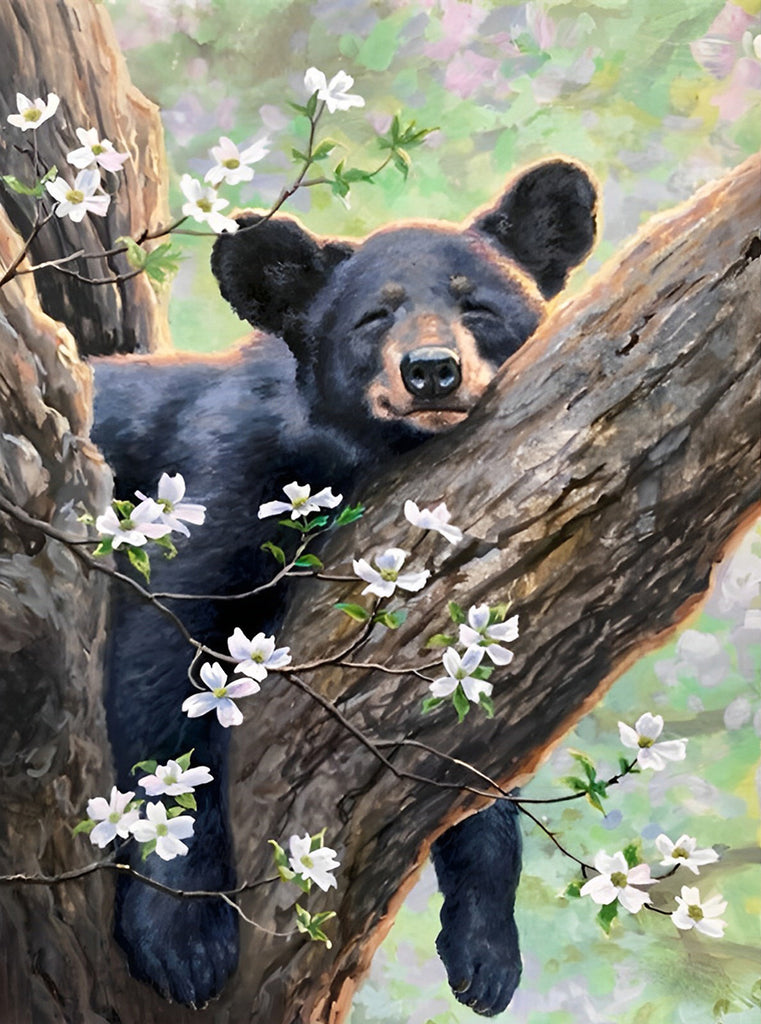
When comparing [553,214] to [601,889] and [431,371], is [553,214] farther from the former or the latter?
[601,889]

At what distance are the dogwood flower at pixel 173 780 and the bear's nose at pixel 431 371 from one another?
1.79ft

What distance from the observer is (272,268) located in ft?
4.38

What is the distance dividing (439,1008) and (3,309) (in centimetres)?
108

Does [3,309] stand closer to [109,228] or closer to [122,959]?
[109,228]

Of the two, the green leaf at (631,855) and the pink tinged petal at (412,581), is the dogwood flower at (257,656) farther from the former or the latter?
the green leaf at (631,855)

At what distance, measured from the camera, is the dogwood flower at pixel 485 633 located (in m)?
1.15

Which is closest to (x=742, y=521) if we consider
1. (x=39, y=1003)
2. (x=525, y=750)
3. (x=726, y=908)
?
(x=525, y=750)

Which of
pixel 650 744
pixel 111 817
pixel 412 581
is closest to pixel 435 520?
pixel 412 581

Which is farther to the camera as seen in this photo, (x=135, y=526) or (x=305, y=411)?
(x=305, y=411)

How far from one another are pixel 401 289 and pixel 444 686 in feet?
1.76

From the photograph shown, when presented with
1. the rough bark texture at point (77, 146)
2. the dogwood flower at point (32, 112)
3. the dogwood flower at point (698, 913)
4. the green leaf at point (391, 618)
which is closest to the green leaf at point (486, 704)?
the green leaf at point (391, 618)

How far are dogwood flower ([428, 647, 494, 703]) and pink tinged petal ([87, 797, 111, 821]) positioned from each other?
1.33ft

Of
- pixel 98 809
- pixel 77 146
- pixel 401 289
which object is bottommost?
pixel 98 809

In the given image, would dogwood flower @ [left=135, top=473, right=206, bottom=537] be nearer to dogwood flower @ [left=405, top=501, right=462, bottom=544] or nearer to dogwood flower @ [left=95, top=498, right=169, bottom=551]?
dogwood flower @ [left=95, top=498, right=169, bottom=551]
